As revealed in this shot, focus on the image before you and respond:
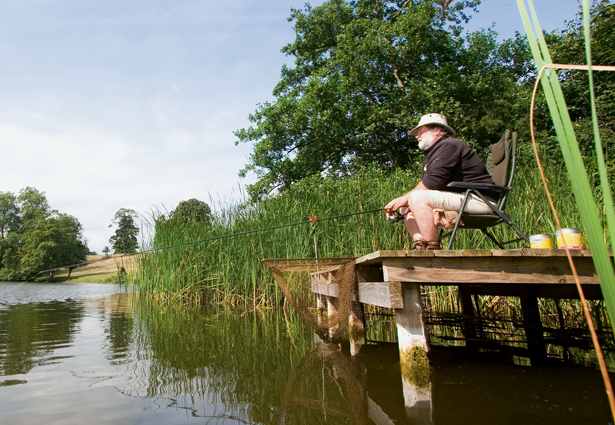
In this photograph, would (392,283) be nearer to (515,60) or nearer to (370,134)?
(370,134)

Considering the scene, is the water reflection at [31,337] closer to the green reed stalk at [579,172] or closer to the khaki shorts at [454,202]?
the khaki shorts at [454,202]

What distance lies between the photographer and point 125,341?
4.13 m

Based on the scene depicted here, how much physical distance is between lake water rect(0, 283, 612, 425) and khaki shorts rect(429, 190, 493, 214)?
1107 millimetres

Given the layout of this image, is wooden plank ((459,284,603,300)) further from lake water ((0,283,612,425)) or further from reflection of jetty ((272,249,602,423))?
reflection of jetty ((272,249,602,423))

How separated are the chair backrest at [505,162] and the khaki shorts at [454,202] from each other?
0.16 metres

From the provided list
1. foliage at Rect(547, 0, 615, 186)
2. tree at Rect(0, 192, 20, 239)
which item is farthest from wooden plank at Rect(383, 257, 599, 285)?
tree at Rect(0, 192, 20, 239)

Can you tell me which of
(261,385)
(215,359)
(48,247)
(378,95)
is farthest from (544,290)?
(48,247)

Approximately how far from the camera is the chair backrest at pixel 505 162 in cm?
325

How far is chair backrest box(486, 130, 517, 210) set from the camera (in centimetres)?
325

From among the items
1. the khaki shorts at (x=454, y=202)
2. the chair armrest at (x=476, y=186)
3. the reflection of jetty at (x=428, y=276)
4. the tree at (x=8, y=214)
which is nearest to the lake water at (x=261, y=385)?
the reflection of jetty at (x=428, y=276)

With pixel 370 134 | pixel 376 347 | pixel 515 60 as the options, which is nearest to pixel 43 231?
pixel 370 134

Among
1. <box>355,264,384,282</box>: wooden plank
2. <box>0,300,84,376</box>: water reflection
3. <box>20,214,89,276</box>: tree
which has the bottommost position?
<box>0,300,84,376</box>: water reflection

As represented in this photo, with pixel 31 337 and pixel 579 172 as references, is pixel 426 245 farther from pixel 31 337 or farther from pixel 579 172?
pixel 31 337

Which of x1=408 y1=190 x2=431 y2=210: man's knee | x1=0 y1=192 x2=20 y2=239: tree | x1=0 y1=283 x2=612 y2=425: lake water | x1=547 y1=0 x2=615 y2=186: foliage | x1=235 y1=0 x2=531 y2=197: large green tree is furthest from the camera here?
x1=0 y1=192 x2=20 y2=239: tree
